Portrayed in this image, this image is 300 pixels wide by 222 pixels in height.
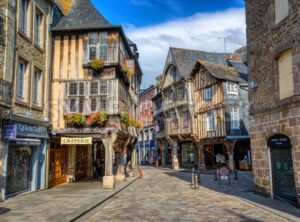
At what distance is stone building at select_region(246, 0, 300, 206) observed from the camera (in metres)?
9.58

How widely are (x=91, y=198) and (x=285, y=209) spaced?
258 inches

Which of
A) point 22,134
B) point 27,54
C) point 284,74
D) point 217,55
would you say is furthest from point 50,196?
point 217,55

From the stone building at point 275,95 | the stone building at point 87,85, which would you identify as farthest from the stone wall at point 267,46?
the stone building at point 87,85

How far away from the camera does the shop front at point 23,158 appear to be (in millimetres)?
10453

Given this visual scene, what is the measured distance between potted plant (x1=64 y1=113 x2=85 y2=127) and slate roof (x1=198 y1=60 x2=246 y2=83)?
14.3m

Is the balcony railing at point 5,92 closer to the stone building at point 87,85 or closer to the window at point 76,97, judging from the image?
the stone building at point 87,85

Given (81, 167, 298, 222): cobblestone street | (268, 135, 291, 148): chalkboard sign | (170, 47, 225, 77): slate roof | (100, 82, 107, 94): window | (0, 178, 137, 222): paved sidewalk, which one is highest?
(170, 47, 225, 77): slate roof

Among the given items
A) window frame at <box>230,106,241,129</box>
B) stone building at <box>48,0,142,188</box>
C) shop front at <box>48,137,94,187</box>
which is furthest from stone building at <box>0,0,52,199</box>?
window frame at <box>230,106,241,129</box>

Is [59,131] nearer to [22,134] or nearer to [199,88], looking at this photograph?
[22,134]

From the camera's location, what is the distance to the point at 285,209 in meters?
9.17

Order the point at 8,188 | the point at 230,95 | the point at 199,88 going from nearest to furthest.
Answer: the point at 8,188 → the point at 230,95 → the point at 199,88

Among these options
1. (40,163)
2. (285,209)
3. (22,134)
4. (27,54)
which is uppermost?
(27,54)

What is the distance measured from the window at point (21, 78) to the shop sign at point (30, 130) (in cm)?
115

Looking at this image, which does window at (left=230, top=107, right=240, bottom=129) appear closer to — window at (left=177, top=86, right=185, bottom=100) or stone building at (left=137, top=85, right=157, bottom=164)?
window at (left=177, top=86, right=185, bottom=100)
